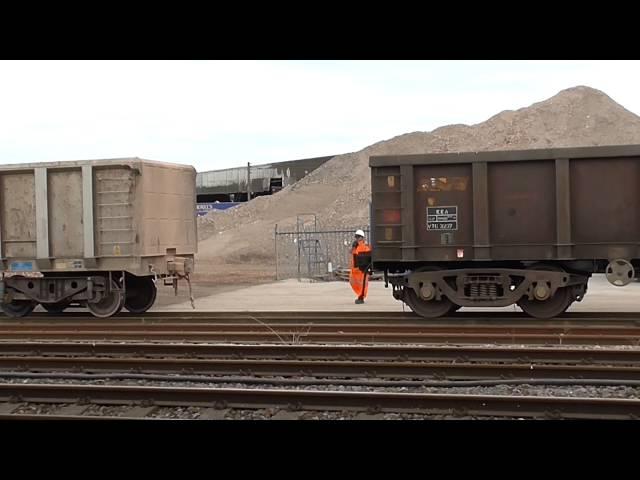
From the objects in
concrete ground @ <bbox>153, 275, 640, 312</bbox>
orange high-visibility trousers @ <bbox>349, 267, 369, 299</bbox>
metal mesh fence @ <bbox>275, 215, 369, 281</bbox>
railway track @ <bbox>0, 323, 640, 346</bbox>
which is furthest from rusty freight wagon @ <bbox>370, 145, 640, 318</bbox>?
metal mesh fence @ <bbox>275, 215, 369, 281</bbox>

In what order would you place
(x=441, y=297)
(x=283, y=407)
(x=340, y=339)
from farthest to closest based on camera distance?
(x=441, y=297) → (x=340, y=339) → (x=283, y=407)

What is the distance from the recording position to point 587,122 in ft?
203

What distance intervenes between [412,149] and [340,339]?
5663cm

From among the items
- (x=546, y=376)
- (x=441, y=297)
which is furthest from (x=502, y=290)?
(x=546, y=376)

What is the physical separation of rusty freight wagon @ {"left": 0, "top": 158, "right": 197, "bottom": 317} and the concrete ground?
7.96 ft

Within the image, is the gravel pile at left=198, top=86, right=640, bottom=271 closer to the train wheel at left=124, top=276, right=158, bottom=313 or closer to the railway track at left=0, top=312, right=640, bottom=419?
the train wheel at left=124, top=276, right=158, bottom=313

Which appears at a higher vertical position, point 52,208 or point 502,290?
point 52,208

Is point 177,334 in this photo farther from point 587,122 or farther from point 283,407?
point 587,122

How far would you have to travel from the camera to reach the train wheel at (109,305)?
1455 centimetres

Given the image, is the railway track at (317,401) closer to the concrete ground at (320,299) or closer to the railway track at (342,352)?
the railway track at (342,352)

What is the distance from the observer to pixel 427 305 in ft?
43.0

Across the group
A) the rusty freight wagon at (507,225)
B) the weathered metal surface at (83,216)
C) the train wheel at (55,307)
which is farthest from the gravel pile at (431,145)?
the rusty freight wagon at (507,225)

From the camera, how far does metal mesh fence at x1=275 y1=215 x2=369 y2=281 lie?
85.7 ft

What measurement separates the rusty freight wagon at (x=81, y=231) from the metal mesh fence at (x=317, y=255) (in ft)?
37.5
